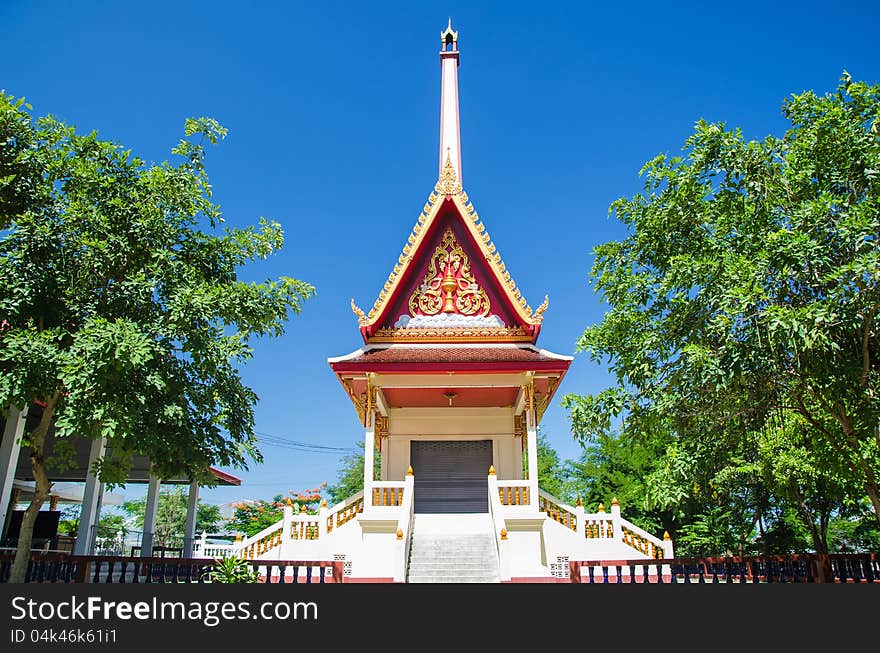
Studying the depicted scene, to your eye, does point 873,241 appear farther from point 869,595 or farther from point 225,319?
point 225,319

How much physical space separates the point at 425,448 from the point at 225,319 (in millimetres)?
8021

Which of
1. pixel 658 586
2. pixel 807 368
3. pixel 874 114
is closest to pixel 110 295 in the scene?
pixel 658 586

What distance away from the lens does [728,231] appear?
8609 millimetres

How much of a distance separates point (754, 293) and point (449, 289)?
8620mm

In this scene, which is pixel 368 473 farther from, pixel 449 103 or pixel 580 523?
pixel 449 103

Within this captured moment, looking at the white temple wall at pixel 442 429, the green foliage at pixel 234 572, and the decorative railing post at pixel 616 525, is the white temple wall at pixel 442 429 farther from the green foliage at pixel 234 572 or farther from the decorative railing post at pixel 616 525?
the green foliage at pixel 234 572

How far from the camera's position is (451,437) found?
627 inches

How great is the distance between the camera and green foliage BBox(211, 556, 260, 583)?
7.82 metres

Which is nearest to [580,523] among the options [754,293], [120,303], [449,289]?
[449,289]

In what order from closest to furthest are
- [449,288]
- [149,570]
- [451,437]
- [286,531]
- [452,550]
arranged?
1. [149,570]
2. [452,550]
3. [286,531]
4. [449,288]
5. [451,437]

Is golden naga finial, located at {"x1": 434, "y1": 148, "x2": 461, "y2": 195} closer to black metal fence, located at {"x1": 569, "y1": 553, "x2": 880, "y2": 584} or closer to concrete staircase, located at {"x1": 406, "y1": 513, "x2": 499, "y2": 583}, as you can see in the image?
concrete staircase, located at {"x1": 406, "y1": 513, "x2": 499, "y2": 583}

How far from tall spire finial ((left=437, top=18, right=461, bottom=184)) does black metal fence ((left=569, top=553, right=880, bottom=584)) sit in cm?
1200

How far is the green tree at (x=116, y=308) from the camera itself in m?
7.75

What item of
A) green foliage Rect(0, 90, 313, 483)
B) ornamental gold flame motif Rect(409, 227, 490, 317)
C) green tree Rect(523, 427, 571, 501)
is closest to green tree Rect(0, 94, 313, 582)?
green foliage Rect(0, 90, 313, 483)
